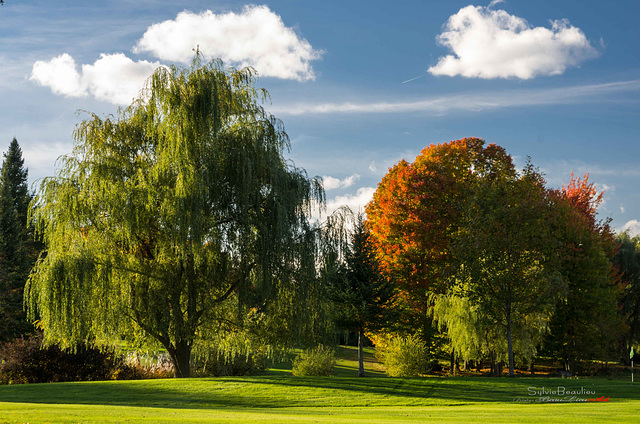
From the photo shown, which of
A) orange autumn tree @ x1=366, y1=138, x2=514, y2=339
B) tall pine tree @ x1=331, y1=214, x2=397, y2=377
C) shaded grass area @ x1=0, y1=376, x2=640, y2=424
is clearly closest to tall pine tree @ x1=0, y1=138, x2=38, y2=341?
shaded grass area @ x1=0, y1=376, x2=640, y2=424

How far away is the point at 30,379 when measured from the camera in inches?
862

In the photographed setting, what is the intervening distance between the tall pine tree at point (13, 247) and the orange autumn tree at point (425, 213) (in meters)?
22.7

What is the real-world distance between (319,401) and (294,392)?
4.31ft

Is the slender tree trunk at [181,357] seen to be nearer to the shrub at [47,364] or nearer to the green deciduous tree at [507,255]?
the shrub at [47,364]

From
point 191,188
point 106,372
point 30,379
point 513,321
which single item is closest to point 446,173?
point 513,321

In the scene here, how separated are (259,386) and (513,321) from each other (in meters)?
14.1

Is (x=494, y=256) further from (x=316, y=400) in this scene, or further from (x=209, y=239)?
(x=209, y=239)

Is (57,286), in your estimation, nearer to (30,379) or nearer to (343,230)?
(30,379)

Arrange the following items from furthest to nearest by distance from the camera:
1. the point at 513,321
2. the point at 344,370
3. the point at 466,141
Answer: the point at 466,141 → the point at 344,370 → the point at 513,321

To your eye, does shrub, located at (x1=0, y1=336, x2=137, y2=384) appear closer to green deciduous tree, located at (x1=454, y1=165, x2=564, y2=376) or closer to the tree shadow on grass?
the tree shadow on grass

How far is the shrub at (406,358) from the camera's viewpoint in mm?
24672

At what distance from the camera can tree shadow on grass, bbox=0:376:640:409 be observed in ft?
50.5

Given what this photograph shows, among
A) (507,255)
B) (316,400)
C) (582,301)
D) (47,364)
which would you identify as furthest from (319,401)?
(582,301)

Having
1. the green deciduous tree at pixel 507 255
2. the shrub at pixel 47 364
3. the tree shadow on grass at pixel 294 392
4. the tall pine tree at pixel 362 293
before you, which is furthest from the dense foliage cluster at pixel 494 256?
the shrub at pixel 47 364
